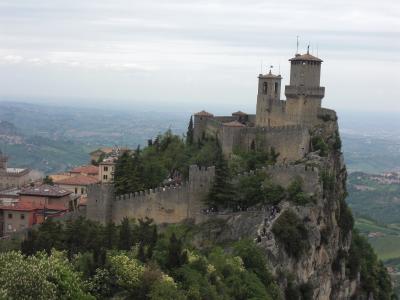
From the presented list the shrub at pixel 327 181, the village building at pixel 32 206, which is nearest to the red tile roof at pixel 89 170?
the village building at pixel 32 206

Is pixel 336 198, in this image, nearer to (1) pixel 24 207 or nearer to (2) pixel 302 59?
(2) pixel 302 59

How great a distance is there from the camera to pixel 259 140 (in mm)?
63688

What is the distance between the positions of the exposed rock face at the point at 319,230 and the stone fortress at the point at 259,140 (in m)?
1.50

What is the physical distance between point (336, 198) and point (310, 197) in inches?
326

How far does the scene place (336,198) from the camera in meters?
64.1

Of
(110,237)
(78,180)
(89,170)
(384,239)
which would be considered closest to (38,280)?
(110,237)

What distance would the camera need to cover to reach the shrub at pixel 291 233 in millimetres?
53594

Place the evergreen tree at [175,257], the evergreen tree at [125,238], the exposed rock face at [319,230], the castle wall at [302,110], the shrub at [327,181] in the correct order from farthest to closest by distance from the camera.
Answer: the castle wall at [302,110], the shrub at [327,181], the exposed rock face at [319,230], the evergreen tree at [125,238], the evergreen tree at [175,257]

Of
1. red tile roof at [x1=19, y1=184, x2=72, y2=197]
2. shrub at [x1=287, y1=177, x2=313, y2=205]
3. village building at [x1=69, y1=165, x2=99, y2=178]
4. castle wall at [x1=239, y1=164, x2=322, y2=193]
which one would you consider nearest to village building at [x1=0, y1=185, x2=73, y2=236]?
red tile roof at [x1=19, y1=184, x2=72, y2=197]

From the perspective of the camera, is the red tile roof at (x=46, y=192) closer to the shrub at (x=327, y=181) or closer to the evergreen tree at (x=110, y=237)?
the evergreen tree at (x=110, y=237)

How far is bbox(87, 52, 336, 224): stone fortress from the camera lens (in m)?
55.9

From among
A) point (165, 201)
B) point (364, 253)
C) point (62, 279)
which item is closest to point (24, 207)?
point (165, 201)

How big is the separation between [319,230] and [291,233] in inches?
216

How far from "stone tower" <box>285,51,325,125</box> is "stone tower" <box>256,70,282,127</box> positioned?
1984 mm
